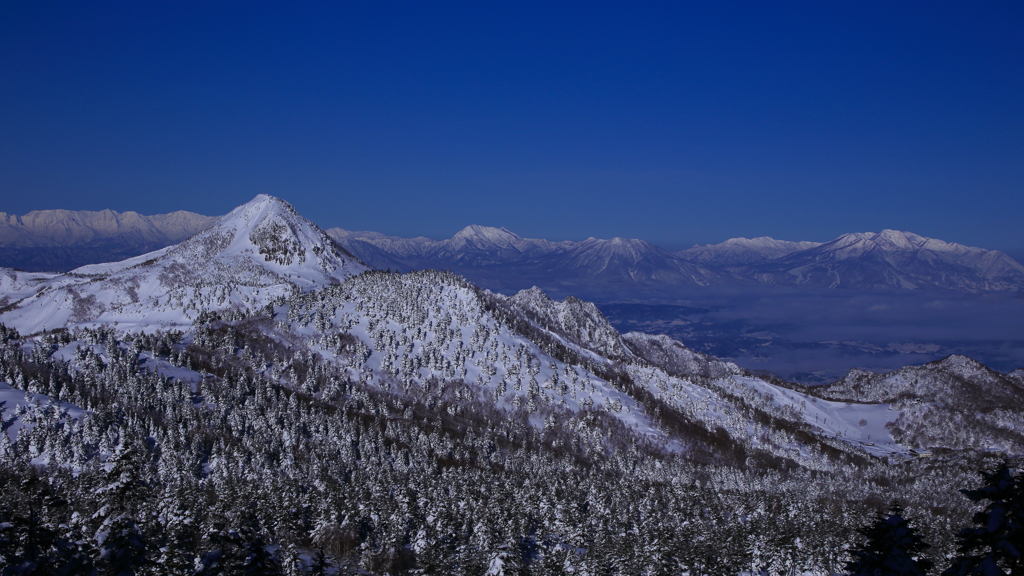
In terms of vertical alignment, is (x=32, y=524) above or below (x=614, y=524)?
above

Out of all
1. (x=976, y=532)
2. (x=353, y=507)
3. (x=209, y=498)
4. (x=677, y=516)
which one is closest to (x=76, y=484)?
(x=209, y=498)

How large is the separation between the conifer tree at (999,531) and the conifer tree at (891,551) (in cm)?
312

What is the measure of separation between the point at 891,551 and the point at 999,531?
5.64 meters

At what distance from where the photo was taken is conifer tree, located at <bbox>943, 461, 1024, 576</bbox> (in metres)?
22.9

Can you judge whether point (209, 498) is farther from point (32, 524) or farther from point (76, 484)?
point (32, 524)

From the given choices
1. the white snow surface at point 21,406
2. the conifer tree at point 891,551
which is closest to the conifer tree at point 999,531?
the conifer tree at point 891,551

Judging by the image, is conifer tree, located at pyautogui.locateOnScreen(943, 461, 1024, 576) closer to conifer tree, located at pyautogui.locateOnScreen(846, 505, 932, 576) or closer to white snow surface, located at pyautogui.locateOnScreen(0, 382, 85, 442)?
conifer tree, located at pyautogui.locateOnScreen(846, 505, 932, 576)

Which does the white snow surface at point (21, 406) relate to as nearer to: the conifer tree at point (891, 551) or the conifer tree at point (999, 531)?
the conifer tree at point (891, 551)

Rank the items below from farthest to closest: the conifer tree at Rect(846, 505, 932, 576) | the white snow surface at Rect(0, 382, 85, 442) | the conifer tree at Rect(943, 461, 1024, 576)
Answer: the white snow surface at Rect(0, 382, 85, 442) → the conifer tree at Rect(846, 505, 932, 576) → the conifer tree at Rect(943, 461, 1024, 576)

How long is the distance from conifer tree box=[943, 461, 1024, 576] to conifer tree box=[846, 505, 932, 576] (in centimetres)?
312

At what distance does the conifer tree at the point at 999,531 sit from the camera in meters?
22.9

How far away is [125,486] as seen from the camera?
31.2 metres

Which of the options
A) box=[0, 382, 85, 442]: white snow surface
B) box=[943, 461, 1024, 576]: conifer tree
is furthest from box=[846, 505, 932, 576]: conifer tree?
box=[0, 382, 85, 442]: white snow surface

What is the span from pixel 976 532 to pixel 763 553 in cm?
9315
